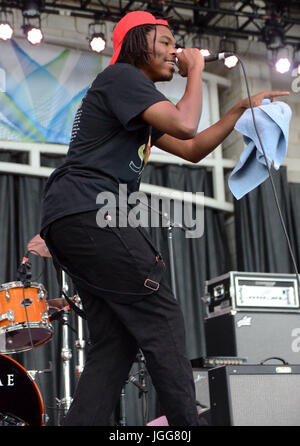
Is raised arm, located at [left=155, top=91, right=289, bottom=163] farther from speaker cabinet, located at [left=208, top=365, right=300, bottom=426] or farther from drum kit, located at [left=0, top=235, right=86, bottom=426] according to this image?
drum kit, located at [left=0, top=235, right=86, bottom=426]

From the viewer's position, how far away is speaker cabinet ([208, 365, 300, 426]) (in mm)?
2572

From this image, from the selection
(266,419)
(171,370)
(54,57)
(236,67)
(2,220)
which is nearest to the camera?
(171,370)

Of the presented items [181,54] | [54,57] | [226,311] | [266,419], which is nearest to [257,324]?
[226,311]

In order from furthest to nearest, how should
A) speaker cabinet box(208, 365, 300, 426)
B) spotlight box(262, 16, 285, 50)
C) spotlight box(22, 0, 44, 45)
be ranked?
spotlight box(262, 16, 285, 50)
spotlight box(22, 0, 44, 45)
speaker cabinet box(208, 365, 300, 426)

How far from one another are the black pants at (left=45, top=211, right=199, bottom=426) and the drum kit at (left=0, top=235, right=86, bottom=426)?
5.72 ft

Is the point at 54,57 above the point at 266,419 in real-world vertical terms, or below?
above

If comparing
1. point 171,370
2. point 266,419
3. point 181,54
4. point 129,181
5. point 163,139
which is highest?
point 181,54

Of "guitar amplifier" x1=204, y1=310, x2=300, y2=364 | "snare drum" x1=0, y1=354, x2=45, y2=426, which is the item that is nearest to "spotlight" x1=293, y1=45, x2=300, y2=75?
"guitar amplifier" x1=204, y1=310, x2=300, y2=364

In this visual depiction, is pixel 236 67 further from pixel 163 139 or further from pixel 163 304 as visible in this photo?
pixel 163 304

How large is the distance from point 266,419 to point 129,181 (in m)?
1.17

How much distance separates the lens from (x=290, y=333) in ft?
14.2

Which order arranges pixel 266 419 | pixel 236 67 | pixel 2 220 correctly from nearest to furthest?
pixel 266 419, pixel 2 220, pixel 236 67

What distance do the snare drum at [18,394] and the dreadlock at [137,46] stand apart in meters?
2.13

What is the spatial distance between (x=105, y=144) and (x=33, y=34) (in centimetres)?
421
